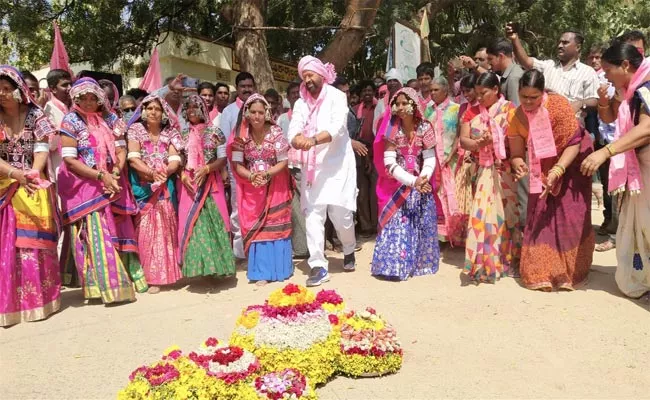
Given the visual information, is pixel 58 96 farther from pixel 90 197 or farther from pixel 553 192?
pixel 553 192

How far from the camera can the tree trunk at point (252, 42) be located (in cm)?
746

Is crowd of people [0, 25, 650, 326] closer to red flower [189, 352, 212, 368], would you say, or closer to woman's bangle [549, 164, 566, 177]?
woman's bangle [549, 164, 566, 177]

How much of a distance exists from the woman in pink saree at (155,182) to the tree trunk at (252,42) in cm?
295

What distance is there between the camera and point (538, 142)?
13.9 ft

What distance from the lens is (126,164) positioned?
4.75 meters

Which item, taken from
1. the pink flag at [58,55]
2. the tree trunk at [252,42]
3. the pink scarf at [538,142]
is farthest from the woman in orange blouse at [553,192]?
the pink flag at [58,55]

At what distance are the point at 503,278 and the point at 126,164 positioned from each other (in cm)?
346

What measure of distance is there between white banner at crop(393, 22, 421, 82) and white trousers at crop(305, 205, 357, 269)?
13.4 ft

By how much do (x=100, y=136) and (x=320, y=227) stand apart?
79.3 inches

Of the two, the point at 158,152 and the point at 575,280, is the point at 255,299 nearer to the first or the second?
the point at 158,152

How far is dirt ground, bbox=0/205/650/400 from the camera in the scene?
2881 mm

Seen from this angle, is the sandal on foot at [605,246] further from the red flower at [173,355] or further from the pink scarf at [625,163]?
the red flower at [173,355]

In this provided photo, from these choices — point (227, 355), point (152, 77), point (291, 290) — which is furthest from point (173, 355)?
point (152, 77)

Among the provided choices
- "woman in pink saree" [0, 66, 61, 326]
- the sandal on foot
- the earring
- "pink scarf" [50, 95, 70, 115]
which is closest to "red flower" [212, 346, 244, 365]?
"woman in pink saree" [0, 66, 61, 326]
